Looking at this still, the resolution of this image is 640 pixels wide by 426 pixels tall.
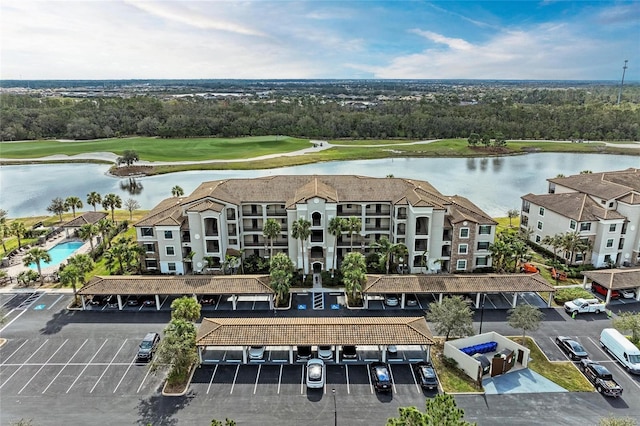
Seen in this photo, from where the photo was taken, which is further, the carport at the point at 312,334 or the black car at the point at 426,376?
the carport at the point at 312,334

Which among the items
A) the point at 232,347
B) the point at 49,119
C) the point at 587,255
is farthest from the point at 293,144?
the point at 232,347

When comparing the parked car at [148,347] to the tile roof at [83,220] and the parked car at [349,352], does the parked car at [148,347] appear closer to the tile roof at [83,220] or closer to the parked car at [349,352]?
the parked car at [349,352]

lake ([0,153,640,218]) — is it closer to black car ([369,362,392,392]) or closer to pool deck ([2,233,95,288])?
pool deck ([2,233,95,288])

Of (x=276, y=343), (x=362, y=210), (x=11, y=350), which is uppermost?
(x=362, y=210)

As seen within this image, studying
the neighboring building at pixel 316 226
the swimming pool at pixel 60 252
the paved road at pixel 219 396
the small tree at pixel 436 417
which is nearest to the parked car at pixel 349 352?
the paved road at pixel 219 396

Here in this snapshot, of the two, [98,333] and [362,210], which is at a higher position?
[362,210]

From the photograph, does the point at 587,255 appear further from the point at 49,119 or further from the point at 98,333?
the point at 49,119
